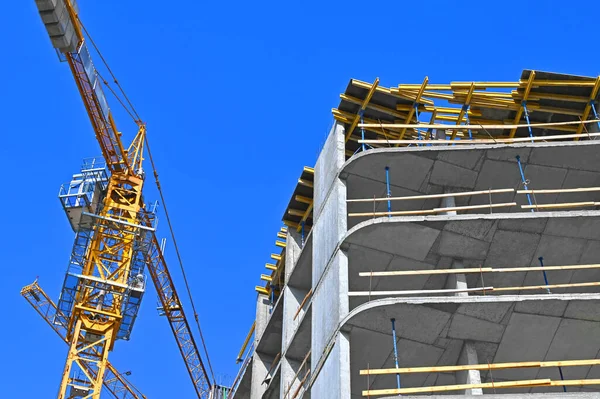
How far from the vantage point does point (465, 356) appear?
21422 mm

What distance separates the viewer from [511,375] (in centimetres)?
2292

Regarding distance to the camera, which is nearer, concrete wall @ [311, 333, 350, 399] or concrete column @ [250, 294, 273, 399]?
concrete wall @ [311, 333, 350, 399]

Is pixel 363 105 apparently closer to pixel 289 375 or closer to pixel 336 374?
pixel 289 375

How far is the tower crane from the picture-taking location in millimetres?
43406

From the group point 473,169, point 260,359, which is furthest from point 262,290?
point 473,169

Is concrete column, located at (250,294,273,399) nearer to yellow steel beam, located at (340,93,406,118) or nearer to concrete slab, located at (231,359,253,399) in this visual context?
concrete slab, located at (231,359,253,399)

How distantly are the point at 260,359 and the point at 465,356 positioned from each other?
443 inches

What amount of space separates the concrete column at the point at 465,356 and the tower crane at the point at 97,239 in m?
24.0

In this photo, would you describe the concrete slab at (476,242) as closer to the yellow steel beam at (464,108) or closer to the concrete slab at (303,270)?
the concrete slab at (303,270)

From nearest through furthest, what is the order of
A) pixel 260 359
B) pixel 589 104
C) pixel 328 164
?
pixel 328 164 < pixel 589 104 < pixel 260 359

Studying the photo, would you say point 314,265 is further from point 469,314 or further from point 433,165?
point 469,314

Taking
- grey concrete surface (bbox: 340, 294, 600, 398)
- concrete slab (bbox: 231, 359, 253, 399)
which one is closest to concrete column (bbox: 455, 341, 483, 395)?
grey concrete surface (bbox: 340, 294, 600, 398)

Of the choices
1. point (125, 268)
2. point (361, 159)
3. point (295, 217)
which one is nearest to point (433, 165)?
point (361, 159)

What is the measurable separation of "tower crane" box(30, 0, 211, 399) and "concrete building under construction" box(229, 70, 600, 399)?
1625cm
